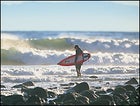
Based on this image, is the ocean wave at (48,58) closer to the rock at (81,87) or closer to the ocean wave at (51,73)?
the ocean wave at (51,73)

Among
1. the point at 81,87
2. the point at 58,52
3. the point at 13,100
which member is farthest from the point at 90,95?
the point at 58,52

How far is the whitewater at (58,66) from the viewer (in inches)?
857

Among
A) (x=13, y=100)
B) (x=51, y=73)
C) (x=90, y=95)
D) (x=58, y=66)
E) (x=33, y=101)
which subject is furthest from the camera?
(x=58, y=66)

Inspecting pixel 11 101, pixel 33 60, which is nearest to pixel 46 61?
pixel 33 60

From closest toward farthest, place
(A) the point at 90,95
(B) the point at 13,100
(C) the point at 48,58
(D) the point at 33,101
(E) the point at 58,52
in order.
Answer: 1. (D) the point at 33,101
2. (B) the point at 13,100
3. (A) the point at 90,95
4. (C) the point at 48,58
5. (E) the point at 58,52

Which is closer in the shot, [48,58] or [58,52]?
[48,58]

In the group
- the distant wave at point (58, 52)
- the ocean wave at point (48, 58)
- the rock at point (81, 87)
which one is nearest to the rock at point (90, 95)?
the rock at point (81, 87)

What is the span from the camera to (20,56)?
114 ft

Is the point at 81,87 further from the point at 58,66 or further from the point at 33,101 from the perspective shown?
the point at 58,66

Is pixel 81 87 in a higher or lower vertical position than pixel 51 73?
higher

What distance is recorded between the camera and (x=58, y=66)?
1107 inches

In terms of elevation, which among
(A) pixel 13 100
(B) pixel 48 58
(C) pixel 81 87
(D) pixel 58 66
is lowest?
(B) pixel 48 58

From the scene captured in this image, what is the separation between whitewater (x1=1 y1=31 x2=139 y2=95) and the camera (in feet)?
71.4

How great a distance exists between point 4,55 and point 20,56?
112cm
